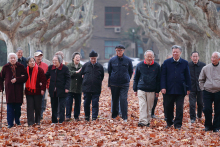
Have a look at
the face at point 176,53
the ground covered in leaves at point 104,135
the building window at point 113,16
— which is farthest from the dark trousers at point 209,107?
the building window at point 113,16

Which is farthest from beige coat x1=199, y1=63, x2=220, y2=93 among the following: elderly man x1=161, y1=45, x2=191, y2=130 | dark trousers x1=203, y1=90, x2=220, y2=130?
elderly man x1=161, y1=45, x2=191, y2=130

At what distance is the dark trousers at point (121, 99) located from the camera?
28.8ft

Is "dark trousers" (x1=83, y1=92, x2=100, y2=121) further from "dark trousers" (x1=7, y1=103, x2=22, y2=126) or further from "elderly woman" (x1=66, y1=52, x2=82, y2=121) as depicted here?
"dark trousers" (x1=7, y1=103, x2=22, y2=126)

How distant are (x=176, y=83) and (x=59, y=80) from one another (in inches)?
112

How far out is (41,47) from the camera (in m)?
21.6

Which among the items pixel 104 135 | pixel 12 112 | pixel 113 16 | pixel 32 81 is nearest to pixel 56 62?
pixel 32 81

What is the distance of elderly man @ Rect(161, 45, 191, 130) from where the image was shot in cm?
765

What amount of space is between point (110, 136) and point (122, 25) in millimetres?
43862

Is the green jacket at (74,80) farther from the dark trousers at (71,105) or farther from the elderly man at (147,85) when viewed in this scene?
the elderly man at (147,85)

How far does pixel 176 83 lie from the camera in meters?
7.65

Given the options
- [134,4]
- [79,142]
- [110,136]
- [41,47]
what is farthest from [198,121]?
[134,4]

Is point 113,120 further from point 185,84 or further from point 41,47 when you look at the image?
point 41,47

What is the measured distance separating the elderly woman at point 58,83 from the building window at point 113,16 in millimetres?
42799

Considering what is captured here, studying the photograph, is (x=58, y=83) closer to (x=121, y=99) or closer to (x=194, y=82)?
(x=121, y=99)
